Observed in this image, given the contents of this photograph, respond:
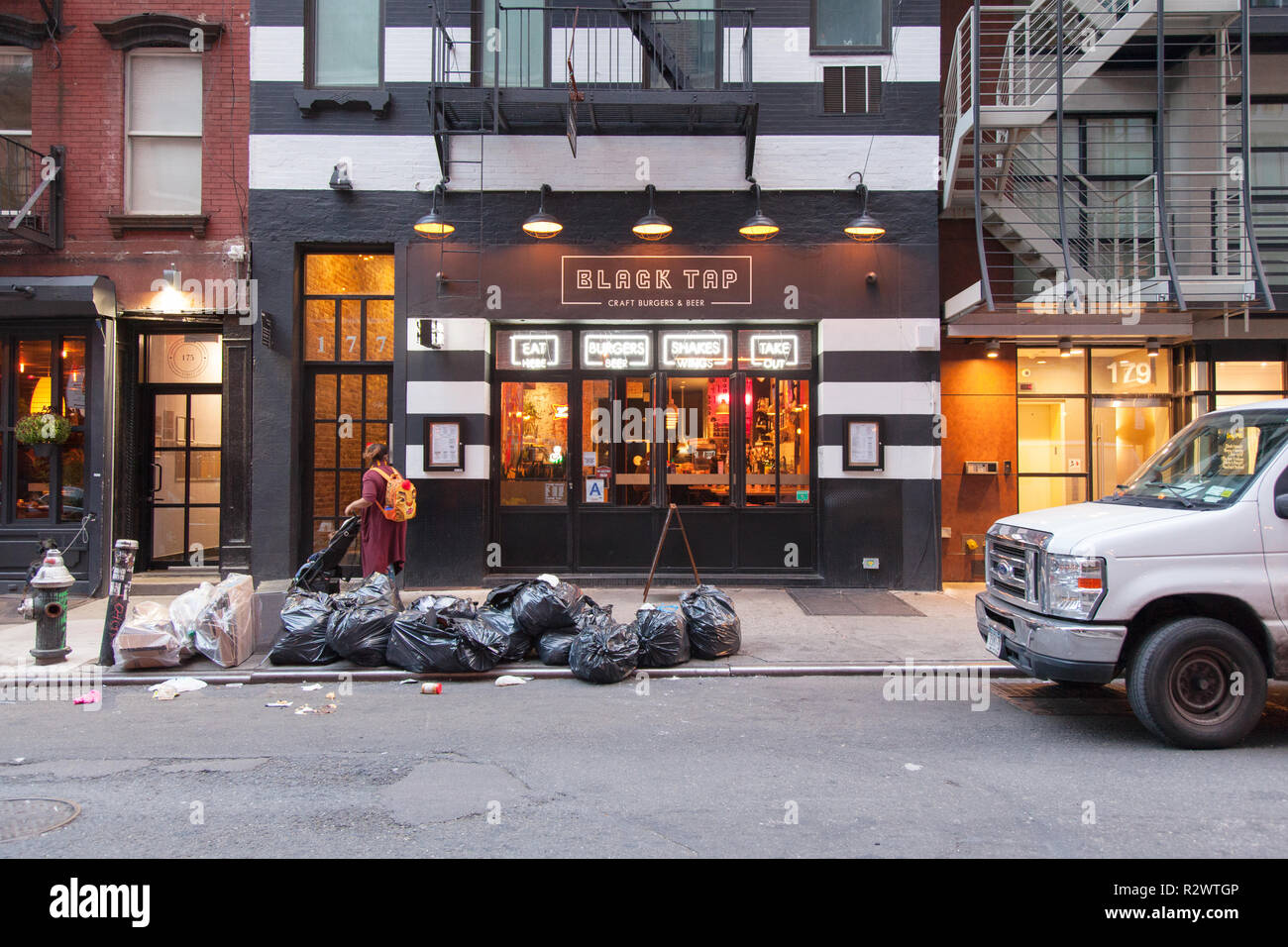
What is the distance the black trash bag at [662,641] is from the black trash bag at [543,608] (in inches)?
28.3

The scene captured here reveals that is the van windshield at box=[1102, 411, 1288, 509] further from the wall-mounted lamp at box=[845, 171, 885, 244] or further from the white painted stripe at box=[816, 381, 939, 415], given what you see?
the wall-mounted lamp at box=[845, 171, 885, 244]

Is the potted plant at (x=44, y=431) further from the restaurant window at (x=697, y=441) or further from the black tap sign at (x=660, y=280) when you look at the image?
the restaurant window at (x=697, y=441)

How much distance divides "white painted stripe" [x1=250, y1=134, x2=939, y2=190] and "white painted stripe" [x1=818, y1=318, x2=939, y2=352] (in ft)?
6.07

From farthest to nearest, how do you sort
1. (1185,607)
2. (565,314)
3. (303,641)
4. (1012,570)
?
(565,314) < (303,641) < (1012,570) < (1185,607)

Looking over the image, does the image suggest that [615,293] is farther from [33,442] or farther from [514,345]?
[33,442]

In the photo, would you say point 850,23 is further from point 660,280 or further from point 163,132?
point 163,132

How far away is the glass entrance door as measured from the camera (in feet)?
40.8

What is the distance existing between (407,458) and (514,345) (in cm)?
218

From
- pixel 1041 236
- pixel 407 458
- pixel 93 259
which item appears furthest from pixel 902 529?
pixel 93 259

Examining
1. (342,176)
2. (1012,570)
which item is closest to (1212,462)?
(1012,570)

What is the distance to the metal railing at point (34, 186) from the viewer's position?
37.3ft

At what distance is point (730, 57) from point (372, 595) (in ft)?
28.2

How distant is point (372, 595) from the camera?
8359 mm

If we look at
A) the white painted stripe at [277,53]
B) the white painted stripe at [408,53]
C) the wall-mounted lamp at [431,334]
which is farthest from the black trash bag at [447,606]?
the white painted stripe at [277,53]
